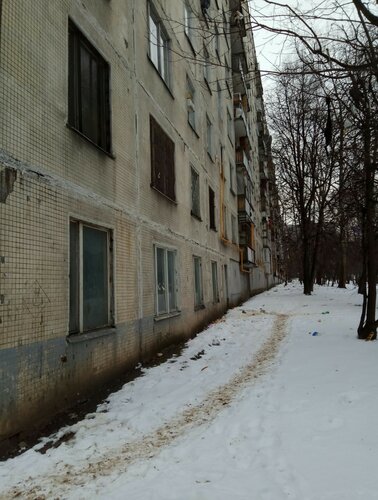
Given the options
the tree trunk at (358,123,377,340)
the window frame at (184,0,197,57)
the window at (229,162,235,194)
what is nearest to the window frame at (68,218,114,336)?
the tree trunk at (358,123,377,340)

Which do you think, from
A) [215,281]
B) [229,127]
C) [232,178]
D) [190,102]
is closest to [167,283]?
[215,281]

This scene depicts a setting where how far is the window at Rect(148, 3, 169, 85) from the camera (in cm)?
870

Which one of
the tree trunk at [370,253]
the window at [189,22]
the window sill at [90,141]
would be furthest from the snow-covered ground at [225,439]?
the window at [189,22]

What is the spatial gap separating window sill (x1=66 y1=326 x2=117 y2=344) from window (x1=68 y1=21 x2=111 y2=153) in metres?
2.62

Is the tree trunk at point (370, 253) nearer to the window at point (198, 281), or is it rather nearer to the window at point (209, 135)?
the window at point (198, 281)

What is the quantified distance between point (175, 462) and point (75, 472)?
2.69ft

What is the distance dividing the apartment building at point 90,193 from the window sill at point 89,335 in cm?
2

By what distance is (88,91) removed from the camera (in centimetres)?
591

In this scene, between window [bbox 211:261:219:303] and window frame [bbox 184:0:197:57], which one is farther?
window [bbox 211:261:219:303]

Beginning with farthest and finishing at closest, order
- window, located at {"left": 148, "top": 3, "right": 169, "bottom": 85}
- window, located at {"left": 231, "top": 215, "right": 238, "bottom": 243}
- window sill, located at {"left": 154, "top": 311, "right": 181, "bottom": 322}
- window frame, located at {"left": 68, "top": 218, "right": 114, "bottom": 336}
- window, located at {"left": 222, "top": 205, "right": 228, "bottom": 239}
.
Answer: window, located at {"left": 231, "top": 215, "right": 238, "bottom": 243} < window, located at {"left": 222, "top": 205, "right": 228, "bottom": 239} < window, located at {"left": 148, "top": 3, "right": 169, "bottom": 85} < window sill, located at {"left": 154, "top": 311, "right": 181, "bottom": 322} < window frame, located at {"left": 68, "top": 218, "right": 114, "bottom": 336}

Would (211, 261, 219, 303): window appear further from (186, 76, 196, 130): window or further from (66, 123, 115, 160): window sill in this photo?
(66, 123, 115, 160): window sill

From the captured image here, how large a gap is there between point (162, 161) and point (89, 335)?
15.7ft

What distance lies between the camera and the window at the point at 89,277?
202 inches

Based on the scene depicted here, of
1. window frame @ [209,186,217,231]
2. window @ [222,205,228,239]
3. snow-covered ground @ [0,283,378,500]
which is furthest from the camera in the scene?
window @ [222,205,228,239]
